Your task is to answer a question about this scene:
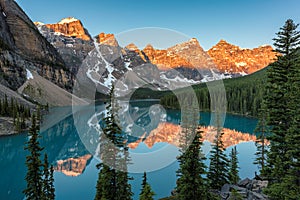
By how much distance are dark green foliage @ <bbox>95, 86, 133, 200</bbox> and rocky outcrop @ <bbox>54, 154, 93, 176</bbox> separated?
1582 centimetres

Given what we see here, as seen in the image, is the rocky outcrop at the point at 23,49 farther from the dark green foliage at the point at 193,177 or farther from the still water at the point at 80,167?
the dark green foliage at the point at 193,177

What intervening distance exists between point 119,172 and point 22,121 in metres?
50.6

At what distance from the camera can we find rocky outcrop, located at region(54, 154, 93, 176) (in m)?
27.5

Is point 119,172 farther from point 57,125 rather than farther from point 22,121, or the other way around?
point 57,125

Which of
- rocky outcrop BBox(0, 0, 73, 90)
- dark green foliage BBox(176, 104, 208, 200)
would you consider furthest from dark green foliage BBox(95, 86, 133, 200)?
rocky outcrop BBox(0, 0, 73, 90)

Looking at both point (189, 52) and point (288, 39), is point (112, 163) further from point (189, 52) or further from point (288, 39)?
point (189, 52)

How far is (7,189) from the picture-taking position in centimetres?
2194

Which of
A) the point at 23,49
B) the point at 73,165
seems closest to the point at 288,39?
the point at 73,165

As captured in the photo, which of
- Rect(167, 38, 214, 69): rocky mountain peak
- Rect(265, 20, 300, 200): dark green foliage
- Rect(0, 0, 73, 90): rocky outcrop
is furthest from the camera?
Rect(0, 0, 73, 90): rocky outcrop

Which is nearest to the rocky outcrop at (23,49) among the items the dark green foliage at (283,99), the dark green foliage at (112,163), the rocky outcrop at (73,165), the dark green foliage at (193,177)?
the rocky outcrop at (73,165)

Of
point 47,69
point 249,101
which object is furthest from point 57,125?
point 47,69

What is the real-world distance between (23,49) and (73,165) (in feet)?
483

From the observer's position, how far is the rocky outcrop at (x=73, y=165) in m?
27.5

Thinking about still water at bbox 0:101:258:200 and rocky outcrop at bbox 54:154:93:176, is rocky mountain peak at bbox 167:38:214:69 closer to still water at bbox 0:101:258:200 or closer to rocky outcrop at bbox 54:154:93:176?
still water at bbox 0:101:258:200
